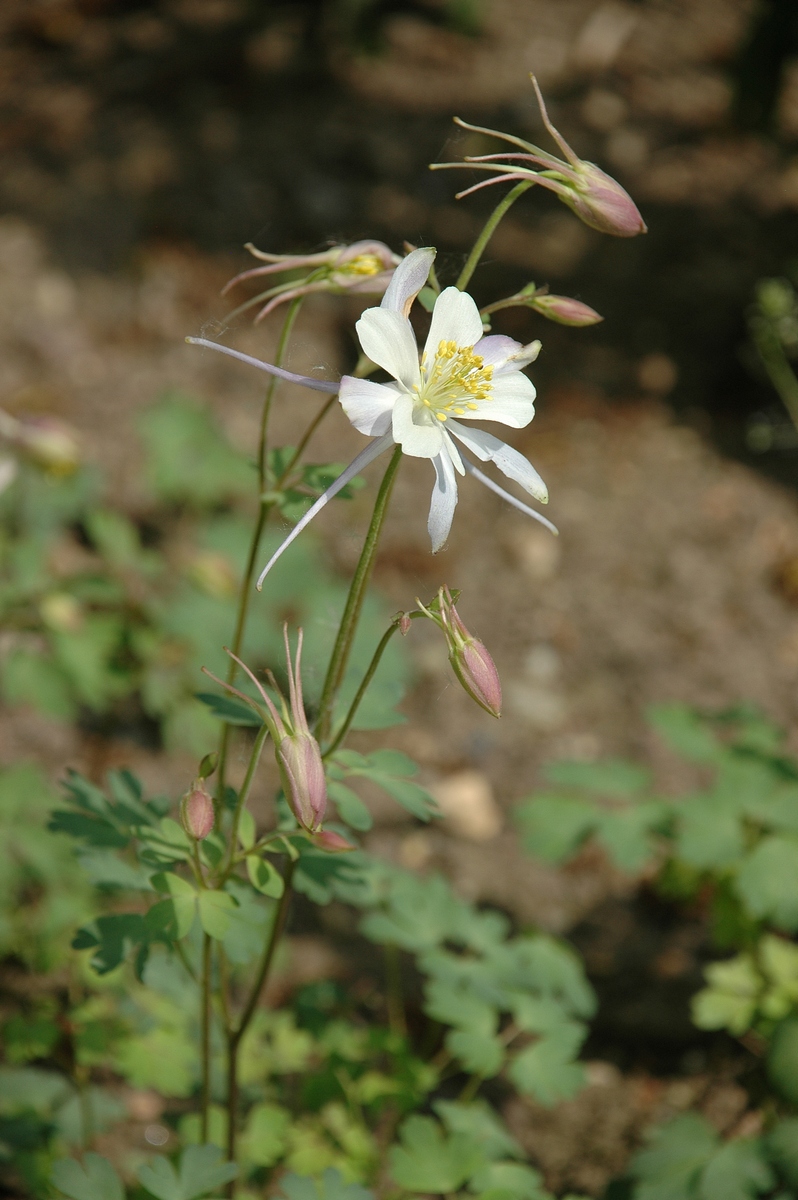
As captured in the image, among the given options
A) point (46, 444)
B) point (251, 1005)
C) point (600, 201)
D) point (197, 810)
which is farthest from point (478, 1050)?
point (46, 444)

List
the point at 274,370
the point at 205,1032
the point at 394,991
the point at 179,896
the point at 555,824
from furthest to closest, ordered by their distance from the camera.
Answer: the point at 394,991 < the point at 555,824 < the point at 205,1032 < the point at 179,896 < the point at 274,370

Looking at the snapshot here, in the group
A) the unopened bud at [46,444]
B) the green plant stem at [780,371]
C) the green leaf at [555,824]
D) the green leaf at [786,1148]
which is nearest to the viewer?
the green leaf at [786,1148]

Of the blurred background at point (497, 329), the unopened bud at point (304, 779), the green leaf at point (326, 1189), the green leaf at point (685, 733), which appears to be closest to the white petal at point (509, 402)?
the unopened bud at point (304, 779)

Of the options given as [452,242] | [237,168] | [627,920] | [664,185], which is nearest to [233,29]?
[237,168]

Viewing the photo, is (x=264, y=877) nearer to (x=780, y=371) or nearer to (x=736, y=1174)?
(x=736, y=1174)

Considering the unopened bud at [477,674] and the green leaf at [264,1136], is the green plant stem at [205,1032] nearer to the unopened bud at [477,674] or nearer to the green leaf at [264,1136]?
the green leaf at [264,1136]

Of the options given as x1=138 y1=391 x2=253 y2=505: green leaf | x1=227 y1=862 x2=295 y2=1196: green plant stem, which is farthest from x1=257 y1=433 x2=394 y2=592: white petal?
x1=138 y1=391 x2=253 y2=505: green leaf

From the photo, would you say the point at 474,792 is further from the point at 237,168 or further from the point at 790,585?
the point at 237,168
